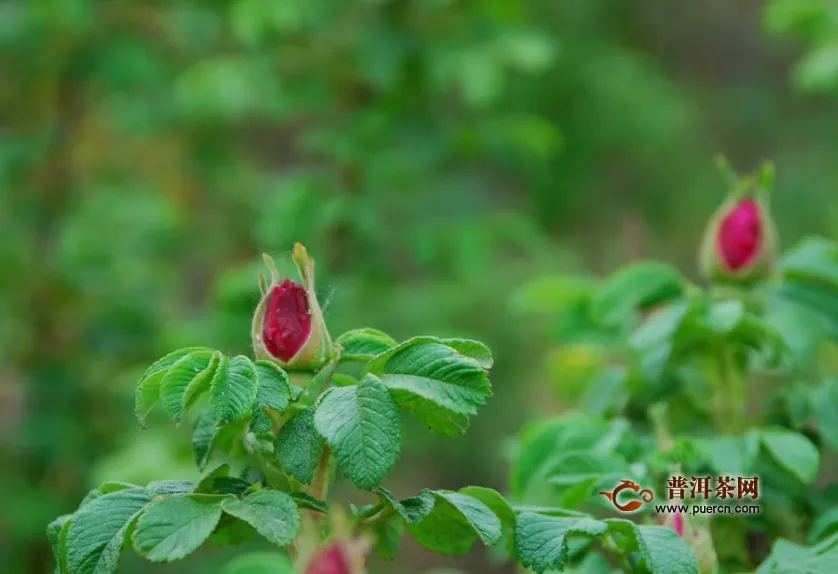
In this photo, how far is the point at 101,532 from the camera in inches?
21.1

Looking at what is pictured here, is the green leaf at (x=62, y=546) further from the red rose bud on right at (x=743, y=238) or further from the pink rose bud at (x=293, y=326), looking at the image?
the red rose bud on right at (x=743, y=238)

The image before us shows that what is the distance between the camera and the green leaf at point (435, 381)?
54 cm

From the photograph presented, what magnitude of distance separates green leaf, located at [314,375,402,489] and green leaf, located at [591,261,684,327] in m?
0.38

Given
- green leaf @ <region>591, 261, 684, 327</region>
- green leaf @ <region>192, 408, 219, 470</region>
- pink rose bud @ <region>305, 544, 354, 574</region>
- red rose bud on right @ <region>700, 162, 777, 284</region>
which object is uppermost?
red rose bud on right @ <region>700, 162, 777, 284</region>

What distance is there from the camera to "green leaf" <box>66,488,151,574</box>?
526 mm

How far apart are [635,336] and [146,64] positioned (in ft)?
4.85

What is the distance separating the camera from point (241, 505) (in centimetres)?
53

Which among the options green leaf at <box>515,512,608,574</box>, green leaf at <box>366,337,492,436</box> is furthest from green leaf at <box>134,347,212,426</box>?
green leaf at <box>515,512,608,574</box>

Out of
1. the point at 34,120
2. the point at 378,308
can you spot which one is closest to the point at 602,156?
the point at 378,308

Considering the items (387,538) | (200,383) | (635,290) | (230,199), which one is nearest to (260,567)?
(387,538)

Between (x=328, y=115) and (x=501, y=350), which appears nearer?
(x=328, y=115)

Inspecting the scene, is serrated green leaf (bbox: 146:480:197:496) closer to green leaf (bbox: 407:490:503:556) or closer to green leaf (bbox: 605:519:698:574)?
green leaf (bbox: 407:490:503:556)

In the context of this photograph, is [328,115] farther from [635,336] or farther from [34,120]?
[635,336]

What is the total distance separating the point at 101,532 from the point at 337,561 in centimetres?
16
